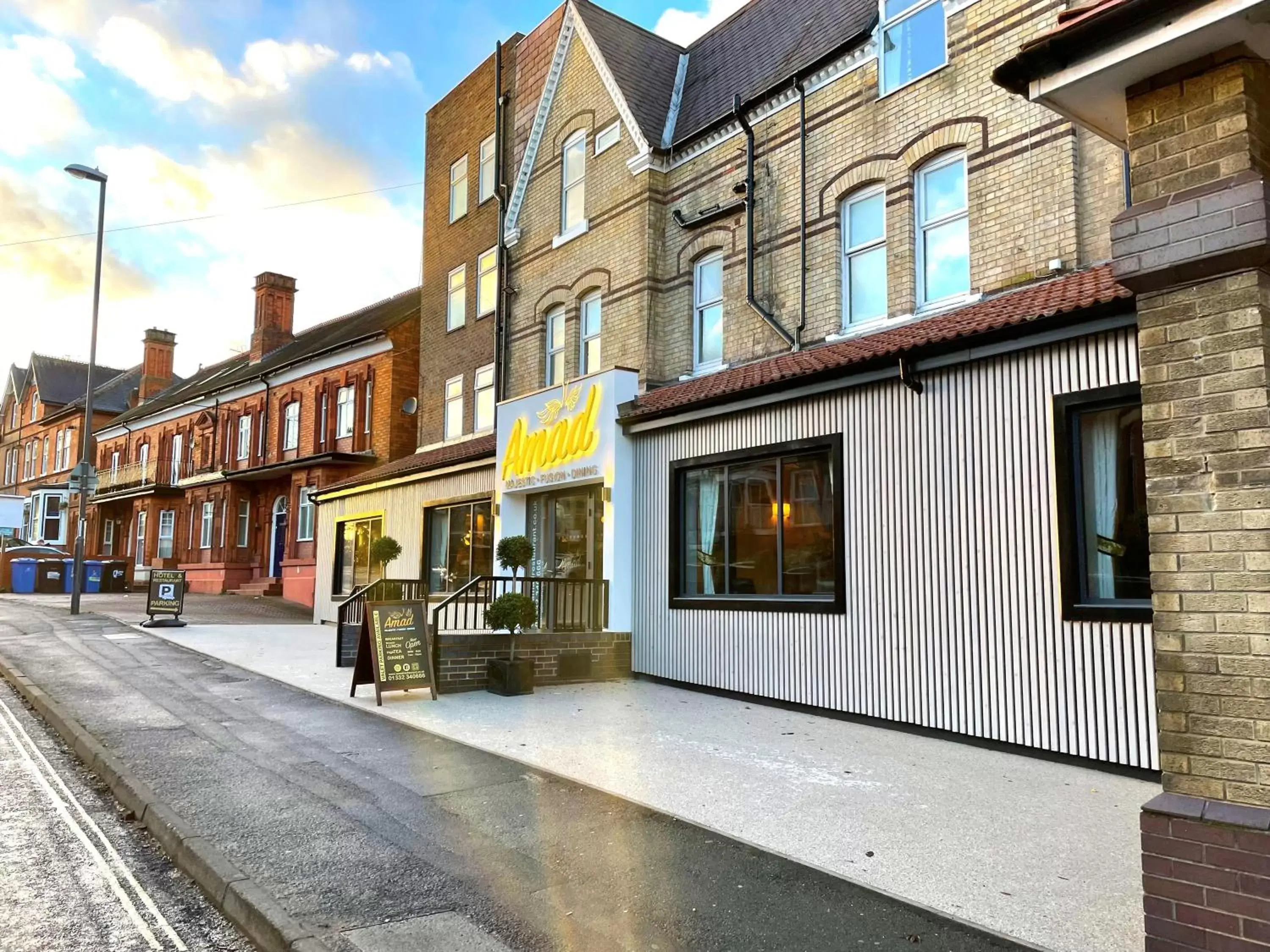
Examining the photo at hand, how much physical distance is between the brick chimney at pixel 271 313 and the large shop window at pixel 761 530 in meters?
29.4

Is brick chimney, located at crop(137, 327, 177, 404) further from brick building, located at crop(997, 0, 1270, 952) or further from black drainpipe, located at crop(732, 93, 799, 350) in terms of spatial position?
brick building, located at crop(997, 0, 1270, 952)

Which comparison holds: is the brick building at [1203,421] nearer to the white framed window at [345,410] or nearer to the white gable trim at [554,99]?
the white gable trim at [554,99]

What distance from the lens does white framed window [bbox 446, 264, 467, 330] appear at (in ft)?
67.9

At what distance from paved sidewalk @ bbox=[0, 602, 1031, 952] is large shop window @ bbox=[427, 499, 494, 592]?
8.17 m

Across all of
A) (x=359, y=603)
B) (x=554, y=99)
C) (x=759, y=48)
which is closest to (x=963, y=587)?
(x=759, y=48)

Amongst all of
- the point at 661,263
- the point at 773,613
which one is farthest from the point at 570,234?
the point at 773,613

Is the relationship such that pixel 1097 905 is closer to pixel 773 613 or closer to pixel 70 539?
pixel 773 613

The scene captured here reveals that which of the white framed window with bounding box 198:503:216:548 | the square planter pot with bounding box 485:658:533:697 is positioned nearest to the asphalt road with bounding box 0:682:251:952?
the square planter pot with bounding box 485:658:533:697

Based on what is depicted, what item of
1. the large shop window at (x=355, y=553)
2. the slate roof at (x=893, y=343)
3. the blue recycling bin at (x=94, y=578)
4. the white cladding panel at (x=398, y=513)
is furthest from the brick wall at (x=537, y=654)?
the blue recycling bin at (x=94, y=578)

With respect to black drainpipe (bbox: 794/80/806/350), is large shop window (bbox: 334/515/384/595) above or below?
below

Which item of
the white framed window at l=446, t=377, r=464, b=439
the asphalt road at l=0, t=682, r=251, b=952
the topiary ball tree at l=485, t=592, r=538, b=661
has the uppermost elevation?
the white framed window at l=446, t=377, r=464, b=439

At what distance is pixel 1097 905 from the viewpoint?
4453mm

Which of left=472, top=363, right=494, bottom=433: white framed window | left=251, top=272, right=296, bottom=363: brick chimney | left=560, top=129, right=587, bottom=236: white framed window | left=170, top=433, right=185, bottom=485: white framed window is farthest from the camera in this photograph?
left=170, top=433, right=185, bottom=485: white framed window

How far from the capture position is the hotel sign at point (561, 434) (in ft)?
43.8
